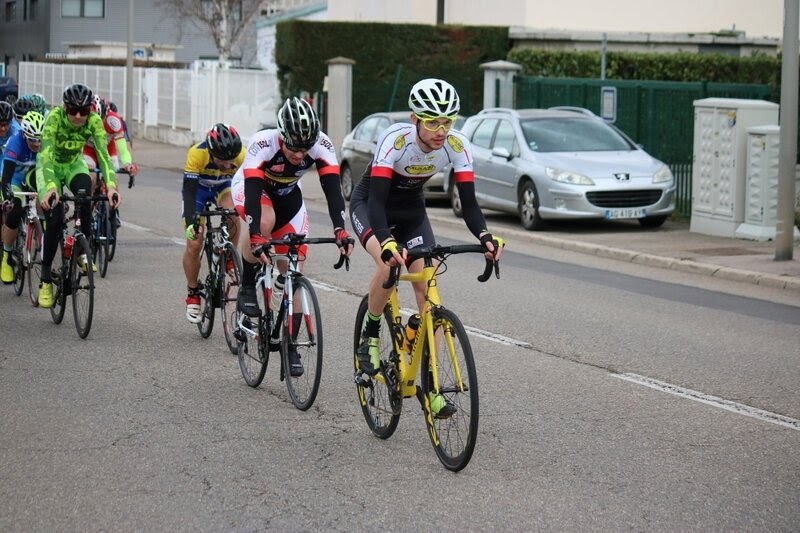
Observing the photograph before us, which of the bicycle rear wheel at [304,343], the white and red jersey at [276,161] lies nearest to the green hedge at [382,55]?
the white and red jersey at [276,161]

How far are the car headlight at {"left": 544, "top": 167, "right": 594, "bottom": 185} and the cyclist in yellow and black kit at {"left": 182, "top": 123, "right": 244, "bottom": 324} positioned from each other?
936cm

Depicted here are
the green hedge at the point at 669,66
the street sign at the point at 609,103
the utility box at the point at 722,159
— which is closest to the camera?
the utility box at the point at 722,159

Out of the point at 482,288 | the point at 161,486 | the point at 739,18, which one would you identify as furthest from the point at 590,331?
the point at 739,18

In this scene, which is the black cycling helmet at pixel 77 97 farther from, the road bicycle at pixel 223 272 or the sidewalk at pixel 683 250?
the sidewalk at pixel 683 250

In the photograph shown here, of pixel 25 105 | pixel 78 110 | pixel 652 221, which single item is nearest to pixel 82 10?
pixel 652 221

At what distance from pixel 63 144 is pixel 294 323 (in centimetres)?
420

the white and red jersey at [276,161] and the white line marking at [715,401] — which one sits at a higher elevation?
the white and red jersey at [276,161]

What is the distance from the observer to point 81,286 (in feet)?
35.7

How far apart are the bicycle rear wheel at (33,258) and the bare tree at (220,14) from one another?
2211 inches

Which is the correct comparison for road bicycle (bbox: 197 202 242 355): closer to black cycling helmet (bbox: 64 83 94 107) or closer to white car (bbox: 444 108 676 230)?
black cycling helmet (bbox: 64 83 94 107)

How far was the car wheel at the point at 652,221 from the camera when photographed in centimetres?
2006

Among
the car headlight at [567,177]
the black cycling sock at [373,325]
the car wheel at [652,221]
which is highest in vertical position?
the car headlight at [567,177]

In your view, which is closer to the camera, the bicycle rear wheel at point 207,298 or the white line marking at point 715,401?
the white line marking at point 715,401

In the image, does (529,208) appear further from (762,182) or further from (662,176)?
(762,182)
